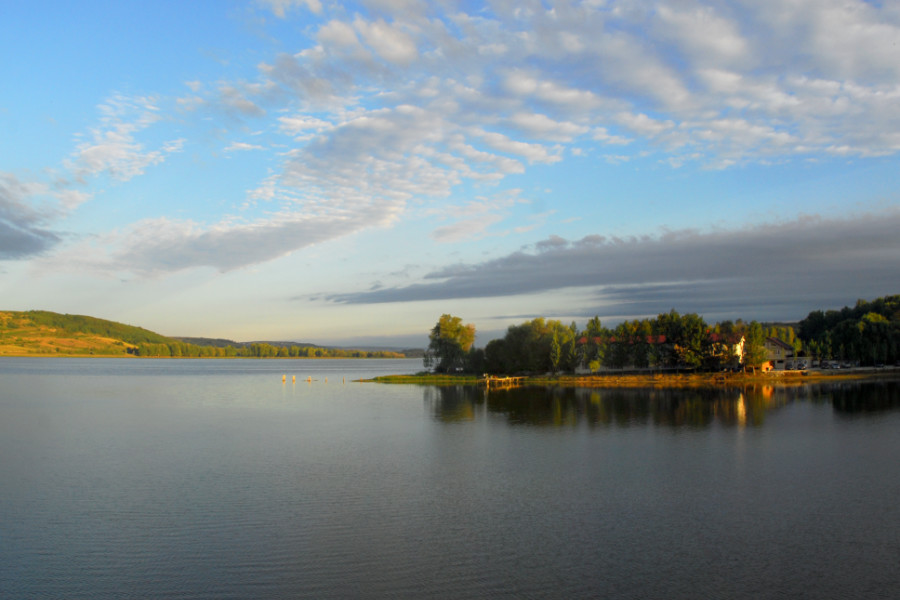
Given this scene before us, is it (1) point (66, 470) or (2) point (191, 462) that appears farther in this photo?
(2) point (191, 462)

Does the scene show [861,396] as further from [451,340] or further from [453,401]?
[451,340]

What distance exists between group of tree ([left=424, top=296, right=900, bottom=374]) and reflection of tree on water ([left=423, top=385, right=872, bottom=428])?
1120cm

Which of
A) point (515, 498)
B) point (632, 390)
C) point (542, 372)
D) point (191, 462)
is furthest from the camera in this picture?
point (542, 372)

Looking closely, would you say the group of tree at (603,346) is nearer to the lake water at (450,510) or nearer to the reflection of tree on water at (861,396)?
the reflection of tree on water at (861,396)

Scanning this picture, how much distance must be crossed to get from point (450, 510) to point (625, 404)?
40.7 metres

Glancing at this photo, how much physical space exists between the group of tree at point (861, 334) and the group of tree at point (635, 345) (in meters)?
0.16

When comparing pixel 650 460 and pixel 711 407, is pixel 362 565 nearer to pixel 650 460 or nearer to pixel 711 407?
pixel 650 460

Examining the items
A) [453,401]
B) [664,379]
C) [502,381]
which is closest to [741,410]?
[453,401]

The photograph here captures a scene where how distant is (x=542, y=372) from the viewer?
95250 mm

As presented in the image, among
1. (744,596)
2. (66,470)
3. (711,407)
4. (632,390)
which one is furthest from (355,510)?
(632,390)

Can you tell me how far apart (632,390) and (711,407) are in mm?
20700

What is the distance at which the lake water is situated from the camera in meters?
14.6

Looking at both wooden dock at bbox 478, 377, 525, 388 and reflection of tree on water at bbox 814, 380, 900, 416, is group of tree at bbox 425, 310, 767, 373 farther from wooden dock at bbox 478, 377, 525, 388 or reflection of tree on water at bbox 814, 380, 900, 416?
reflection of tree on water at bbox 814, 380, 900, 416

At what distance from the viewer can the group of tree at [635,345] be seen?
87.4 m
